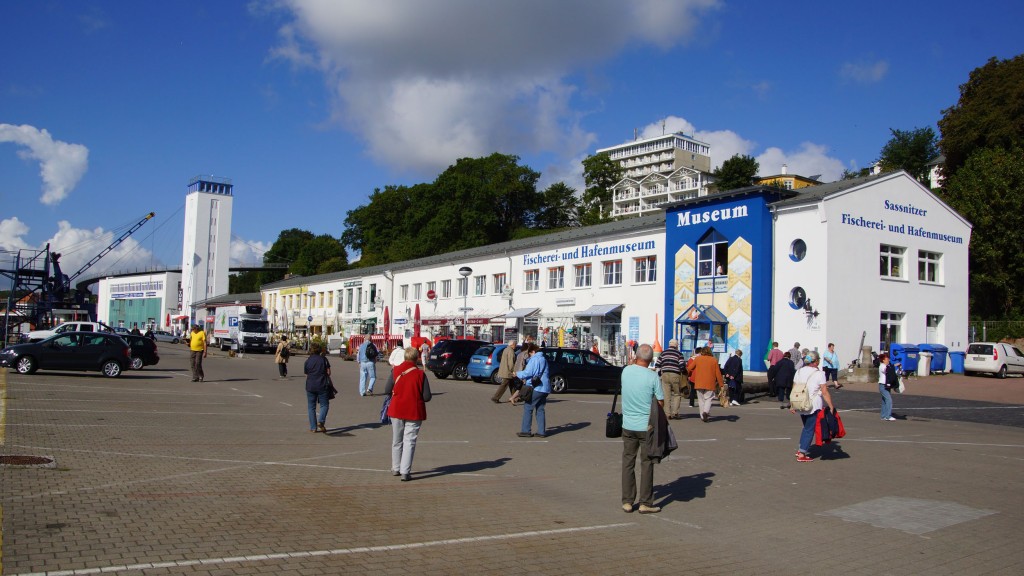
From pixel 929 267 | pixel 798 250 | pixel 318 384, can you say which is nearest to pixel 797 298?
pixel 798 250

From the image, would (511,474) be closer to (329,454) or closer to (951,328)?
(329,454)

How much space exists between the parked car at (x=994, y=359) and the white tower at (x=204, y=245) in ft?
301

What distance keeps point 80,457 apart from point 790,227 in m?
25.9

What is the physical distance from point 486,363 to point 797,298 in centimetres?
1245

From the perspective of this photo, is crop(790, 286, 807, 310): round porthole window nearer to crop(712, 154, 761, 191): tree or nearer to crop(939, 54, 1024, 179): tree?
crop(939, 54, 1024, 179): tree

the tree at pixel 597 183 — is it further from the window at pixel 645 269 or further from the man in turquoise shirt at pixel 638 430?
the man in turquoise shirt at pixel 638 430

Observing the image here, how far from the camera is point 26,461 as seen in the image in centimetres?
877

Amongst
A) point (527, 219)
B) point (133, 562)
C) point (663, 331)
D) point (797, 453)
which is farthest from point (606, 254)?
point (527, 219)

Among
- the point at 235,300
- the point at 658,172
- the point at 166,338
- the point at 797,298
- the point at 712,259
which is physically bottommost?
the point at 166,338

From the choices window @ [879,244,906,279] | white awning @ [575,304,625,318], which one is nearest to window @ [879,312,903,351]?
window @ [879,244,906,279]

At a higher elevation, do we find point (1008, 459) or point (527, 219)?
point (527, 219)

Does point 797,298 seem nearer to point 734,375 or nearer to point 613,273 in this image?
point 734,375

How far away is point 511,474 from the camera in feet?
31.4

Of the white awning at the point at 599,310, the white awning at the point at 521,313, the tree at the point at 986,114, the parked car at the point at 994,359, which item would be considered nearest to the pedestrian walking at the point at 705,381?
the white awning at the point at 599,310
